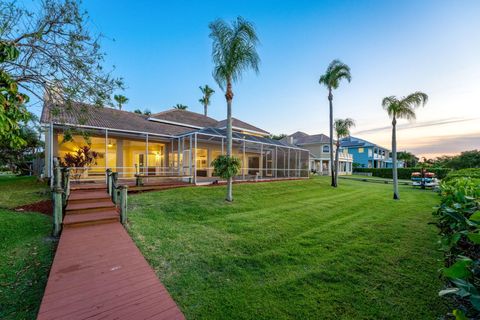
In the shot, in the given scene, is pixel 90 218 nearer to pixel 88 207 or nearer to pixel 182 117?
pixel 88 207

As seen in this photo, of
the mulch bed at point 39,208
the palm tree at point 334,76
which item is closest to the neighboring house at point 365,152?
the palm tree at point 334,76

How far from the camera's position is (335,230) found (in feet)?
20.2

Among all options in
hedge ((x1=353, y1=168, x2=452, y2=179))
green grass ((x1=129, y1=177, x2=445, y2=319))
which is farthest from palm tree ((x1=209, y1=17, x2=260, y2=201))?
hedge ((x1=353, y1=168, x2=452, y2=179))

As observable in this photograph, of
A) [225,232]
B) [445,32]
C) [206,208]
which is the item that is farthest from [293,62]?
[225,232]

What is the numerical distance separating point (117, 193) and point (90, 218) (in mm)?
1621

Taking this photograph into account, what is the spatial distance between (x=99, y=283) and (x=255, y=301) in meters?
2.37

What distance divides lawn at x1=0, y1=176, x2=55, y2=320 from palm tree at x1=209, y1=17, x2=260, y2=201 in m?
5.88

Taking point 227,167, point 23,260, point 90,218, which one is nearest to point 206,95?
point 227,167

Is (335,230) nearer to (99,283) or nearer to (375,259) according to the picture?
(375,259)

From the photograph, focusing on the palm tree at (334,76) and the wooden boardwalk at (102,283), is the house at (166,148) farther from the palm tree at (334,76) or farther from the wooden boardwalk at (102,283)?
the wooden boardwalk at (102,283)

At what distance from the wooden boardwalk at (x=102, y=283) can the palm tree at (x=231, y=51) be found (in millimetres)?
5129

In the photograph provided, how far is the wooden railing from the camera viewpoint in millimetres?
5566

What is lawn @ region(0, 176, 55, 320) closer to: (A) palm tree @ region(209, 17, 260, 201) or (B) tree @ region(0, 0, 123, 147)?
(B) tree @ region(0, 0, 123, 147)

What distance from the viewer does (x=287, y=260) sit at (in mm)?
4262
